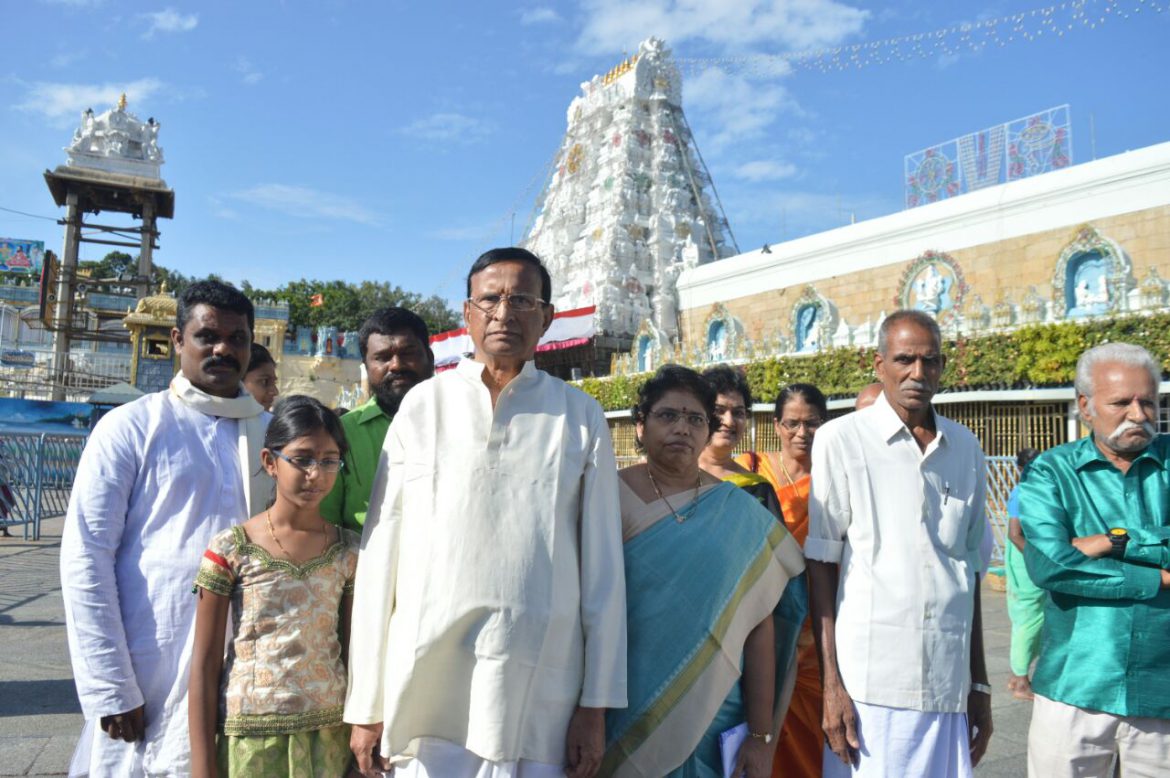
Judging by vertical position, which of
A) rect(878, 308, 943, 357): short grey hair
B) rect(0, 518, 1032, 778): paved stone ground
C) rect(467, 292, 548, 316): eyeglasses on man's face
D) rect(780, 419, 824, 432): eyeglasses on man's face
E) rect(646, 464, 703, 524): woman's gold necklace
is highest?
rect(878, 308, 943, 357): short grey hair

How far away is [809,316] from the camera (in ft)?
61.9

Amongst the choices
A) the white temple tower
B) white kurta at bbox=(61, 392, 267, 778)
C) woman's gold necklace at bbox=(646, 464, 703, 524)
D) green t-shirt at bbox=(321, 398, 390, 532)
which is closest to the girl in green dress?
white kurta at bbox=(61, 392, 267, 778)

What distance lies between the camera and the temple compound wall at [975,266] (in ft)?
41.3

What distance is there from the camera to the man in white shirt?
91.1 inches

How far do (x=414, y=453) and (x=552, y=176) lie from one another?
103 ft

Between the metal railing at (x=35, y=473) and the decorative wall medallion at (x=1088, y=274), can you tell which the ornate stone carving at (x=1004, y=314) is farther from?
the metal railing at (x=35, y=473)

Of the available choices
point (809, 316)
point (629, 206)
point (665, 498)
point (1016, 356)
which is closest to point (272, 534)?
point (665, 498)

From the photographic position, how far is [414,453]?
198 centimetres

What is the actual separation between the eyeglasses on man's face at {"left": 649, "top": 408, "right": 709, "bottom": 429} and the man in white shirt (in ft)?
1.32

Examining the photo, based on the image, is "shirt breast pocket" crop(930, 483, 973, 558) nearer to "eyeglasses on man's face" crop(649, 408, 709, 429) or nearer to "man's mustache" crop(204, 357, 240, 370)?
"eyeglasses on man's face" crop(649, 408, 709, 429)

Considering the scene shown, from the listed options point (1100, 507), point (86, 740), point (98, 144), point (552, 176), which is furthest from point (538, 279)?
point (98, 144)

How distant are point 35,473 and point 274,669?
1218 cm

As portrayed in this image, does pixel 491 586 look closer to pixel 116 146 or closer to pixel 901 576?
pixel 901 576

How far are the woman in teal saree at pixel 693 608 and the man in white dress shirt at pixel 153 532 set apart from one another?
3.69 ft
